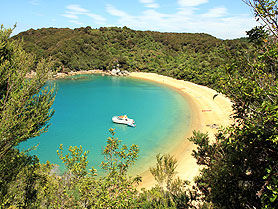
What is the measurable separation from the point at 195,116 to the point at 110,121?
1868cm

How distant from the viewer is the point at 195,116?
39.2m

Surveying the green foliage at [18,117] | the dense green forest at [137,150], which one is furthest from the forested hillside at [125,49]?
the green foliage at [18,117]

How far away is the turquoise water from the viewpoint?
2723cm

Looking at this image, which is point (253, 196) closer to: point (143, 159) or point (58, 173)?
point (143, 159)

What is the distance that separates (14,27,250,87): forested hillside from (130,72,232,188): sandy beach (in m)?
11.5

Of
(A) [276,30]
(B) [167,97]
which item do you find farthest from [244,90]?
(B) [167,97]

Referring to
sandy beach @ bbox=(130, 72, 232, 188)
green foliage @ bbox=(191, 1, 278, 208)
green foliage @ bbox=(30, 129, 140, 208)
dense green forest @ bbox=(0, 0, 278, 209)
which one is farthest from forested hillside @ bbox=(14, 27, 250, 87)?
green foliage @ bbox=(30, 129, 140, 208)

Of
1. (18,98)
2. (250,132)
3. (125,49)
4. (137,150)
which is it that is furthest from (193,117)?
(125,49)

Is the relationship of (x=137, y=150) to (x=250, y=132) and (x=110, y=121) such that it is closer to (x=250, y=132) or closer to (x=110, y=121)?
(x=250, y=132)

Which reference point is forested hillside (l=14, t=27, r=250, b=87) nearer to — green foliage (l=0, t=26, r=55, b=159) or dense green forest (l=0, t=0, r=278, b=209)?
dense green forest (l=0, t=0, r=278, b=209)

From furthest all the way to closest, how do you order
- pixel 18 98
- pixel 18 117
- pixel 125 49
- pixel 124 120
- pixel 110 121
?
pixel 125 49
pixel 110 121
pixel 124 120
pixel 18 117
pixel 18 98

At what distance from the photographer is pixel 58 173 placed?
2067cm

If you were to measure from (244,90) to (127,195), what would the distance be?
5.72m

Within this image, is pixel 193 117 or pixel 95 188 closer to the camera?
pixel 95 188
